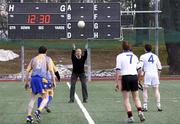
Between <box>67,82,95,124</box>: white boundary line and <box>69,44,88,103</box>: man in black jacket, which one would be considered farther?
<box>69,44,88,103</box>: man in black jacket

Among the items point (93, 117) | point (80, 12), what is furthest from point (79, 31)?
point (93, 117)

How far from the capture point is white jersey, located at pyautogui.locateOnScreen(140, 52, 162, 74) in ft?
54.0

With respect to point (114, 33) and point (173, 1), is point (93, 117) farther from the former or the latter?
point (173, 1)

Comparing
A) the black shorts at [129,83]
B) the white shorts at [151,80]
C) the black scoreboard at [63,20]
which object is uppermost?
the black scoreboard at [63,20]

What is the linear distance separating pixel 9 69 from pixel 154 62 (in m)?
29.2

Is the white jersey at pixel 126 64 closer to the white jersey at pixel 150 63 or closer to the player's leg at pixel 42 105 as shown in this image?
the player's leg at pixel 42 105

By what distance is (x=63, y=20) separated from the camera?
3234 cm

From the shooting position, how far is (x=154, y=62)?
16484mm

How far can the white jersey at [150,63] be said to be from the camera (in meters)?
16.5

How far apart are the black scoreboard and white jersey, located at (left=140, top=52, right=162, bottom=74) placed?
15.8 metres

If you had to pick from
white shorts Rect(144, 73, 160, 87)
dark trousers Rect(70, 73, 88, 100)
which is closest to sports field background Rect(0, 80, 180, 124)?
dark trousers Rect(70, 73, 88, 100)

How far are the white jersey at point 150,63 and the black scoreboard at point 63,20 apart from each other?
52.0 ft

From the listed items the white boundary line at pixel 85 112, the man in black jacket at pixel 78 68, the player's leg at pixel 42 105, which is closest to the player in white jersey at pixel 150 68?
the white boundary line at pixel 85 112

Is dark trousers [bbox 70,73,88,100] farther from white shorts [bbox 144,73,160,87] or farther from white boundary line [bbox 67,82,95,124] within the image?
white shorts [bbox 144,73,160,87]
